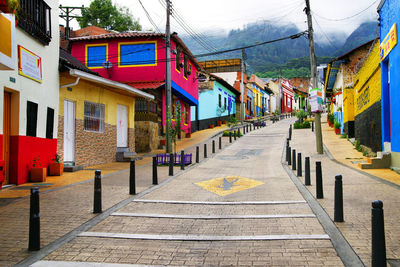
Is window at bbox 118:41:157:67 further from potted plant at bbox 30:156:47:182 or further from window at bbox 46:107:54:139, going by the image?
potted plant at bbox 30:156:47:182

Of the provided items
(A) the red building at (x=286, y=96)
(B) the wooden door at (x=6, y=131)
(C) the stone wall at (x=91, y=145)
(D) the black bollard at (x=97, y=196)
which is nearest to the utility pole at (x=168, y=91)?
(C) the stone wall at (x=91, y=145)

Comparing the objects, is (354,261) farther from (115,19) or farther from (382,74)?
(115,19)

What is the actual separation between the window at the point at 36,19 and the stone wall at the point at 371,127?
40.3ft

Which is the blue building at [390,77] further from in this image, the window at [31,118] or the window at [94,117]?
the window at [94,117]

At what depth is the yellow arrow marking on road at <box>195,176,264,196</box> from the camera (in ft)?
29.8

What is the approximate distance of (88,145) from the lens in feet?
45.8

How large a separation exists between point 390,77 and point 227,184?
650 cm

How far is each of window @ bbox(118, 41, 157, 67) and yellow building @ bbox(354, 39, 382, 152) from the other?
40.3ft

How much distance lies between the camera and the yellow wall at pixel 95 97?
40.6 ft

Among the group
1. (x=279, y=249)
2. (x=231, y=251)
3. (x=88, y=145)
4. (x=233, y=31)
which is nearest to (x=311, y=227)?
(x=279, y=249)

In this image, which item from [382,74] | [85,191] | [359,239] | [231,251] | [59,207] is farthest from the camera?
[382,74]

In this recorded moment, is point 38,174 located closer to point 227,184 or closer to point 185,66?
point 227,184

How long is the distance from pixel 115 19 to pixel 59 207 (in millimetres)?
36455

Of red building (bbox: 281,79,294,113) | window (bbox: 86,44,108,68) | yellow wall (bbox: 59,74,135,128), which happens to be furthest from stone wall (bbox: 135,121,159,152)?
red building (bbox: 281,79,294,113)
